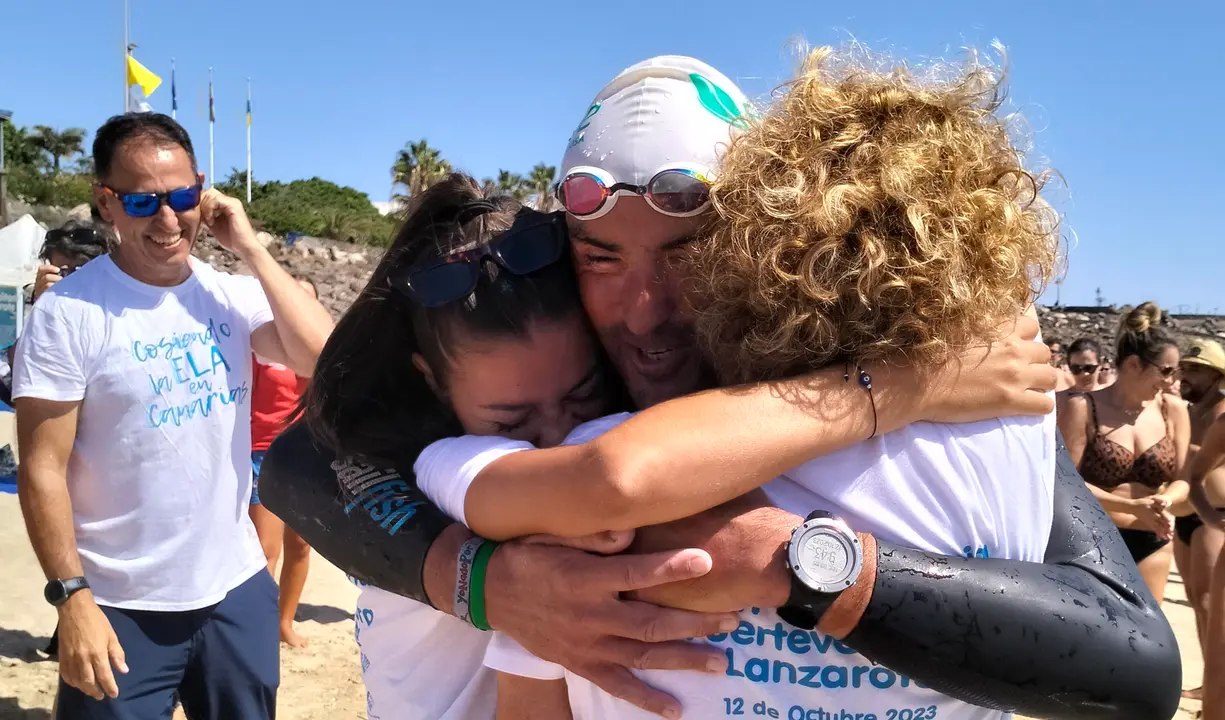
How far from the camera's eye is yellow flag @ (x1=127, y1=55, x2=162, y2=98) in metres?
18.2

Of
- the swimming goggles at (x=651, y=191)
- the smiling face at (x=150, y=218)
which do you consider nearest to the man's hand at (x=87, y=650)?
the smiling face at (x=150, y=218)

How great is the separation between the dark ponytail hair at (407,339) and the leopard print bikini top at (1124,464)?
5082mm

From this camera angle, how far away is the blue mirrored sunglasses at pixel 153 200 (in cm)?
326

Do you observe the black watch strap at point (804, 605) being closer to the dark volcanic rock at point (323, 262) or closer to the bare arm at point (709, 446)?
the bare arm at point (709, 446)

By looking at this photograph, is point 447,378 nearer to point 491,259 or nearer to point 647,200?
point 491,259

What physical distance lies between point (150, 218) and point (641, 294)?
2424mm

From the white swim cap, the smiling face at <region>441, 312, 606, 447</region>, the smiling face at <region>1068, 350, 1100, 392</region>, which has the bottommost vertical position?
the smiling face at <region>441, 312, 606, 447</region>

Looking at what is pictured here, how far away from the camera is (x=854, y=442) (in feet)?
4.05

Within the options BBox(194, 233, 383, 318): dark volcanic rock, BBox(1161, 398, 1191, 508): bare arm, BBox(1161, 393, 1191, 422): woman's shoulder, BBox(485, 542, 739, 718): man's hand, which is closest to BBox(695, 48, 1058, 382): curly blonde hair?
BBox(485, 542, 739, 718): man's hand

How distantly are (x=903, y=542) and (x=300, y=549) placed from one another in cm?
510

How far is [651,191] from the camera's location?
5.07 feet

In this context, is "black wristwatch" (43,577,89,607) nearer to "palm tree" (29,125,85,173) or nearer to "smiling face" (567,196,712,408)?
"smiling face" (567,196,712,408)

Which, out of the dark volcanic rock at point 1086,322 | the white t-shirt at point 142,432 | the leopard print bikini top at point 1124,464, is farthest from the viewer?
the dark volcanic rock at point 1086,322

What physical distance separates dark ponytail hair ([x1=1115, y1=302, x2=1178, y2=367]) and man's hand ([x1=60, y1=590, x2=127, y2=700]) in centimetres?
582
